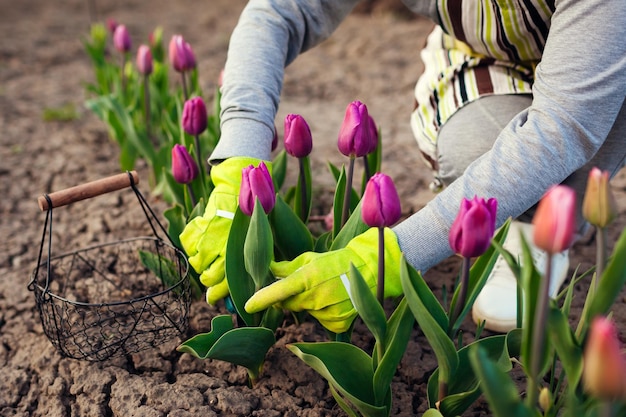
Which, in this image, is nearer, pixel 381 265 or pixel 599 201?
pixel 599 201

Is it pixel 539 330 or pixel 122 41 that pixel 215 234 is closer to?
pixel 539 330

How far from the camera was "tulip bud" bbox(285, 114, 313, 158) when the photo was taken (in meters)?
1.24

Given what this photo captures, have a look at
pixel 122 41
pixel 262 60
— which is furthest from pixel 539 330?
pixel 122 41

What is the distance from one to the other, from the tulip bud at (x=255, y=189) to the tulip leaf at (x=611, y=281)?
504mm

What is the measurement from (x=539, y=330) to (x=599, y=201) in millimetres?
161

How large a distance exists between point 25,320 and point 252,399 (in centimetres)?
63

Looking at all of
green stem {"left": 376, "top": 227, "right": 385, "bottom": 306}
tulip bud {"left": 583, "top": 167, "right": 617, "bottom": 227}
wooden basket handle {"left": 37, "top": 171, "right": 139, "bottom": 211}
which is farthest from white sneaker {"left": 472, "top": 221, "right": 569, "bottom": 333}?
wooden basket handle {"left": 37, "top": 171, "right": 139, "bottom": 211}

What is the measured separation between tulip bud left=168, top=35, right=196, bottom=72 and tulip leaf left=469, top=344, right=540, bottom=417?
142 cm

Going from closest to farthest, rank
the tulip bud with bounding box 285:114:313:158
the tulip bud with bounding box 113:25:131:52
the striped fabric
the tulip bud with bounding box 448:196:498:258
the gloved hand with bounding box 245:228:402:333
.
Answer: the tulip bud with bounding box 448:196:498:258, the gloved hand with bounding box 245:228:402:333, the tulip bud with bounding box 285:114:313:158, the striped fabric, the tulip bud with bounding box 113:25:131:52

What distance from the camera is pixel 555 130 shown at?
3.81 ft

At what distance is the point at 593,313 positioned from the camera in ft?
2.96

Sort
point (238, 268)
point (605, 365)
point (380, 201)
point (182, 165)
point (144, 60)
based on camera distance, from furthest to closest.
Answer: point (144, 60) → point (182, 165) → point (238, 268) → point (380, 201) → point (605, 365)

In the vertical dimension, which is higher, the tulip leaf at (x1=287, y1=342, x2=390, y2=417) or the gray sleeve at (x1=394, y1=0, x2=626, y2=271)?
the gray sleeve at (x1=394, y1=0, x2=626, y2=271)

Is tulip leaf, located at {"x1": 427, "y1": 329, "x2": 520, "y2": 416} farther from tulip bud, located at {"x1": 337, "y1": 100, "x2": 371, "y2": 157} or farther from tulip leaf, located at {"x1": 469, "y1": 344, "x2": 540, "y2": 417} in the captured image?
tulip bud, located at {"x1": 337, "y1": 100, "x2": 371, "y2": 157}
